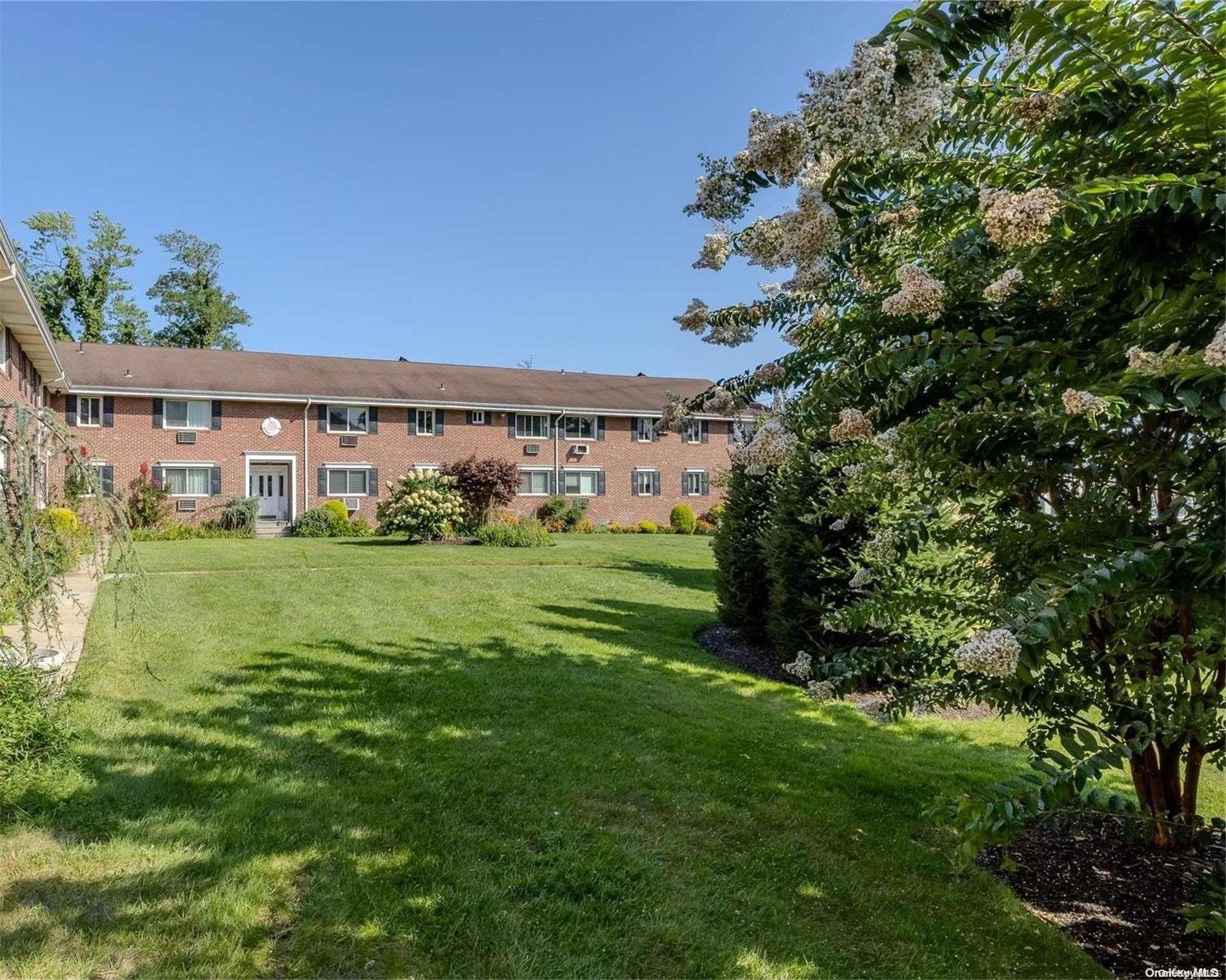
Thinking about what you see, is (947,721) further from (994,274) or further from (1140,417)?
(994,274)

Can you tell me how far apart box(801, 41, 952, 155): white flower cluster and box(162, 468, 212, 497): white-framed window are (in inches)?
961

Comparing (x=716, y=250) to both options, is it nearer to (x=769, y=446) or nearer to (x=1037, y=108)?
(x=769, y=446)

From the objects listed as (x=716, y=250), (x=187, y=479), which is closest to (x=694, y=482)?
(x=187, y=479)

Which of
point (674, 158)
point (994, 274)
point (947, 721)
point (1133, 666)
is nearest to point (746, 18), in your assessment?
point (674, 158)

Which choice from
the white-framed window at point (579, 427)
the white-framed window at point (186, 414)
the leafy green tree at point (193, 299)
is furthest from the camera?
the leafy green tree at point (193, 299)

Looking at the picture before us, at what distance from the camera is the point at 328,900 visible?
Answer: 283 cm

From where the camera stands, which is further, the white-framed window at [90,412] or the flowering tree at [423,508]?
the white-framed window at [90,412]

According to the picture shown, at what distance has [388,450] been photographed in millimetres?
24734

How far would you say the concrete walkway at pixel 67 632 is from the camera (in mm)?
4664

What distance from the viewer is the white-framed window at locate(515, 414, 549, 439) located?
1056 inches

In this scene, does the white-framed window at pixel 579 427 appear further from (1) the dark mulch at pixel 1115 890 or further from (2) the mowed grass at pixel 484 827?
(1) the dark mulch at pixel 1115 890

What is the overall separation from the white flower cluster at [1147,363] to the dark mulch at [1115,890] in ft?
5.93

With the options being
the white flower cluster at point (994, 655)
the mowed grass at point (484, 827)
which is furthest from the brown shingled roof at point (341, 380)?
the white flower cluster at point (994, 655)

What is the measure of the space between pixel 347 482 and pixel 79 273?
20.7 metres
